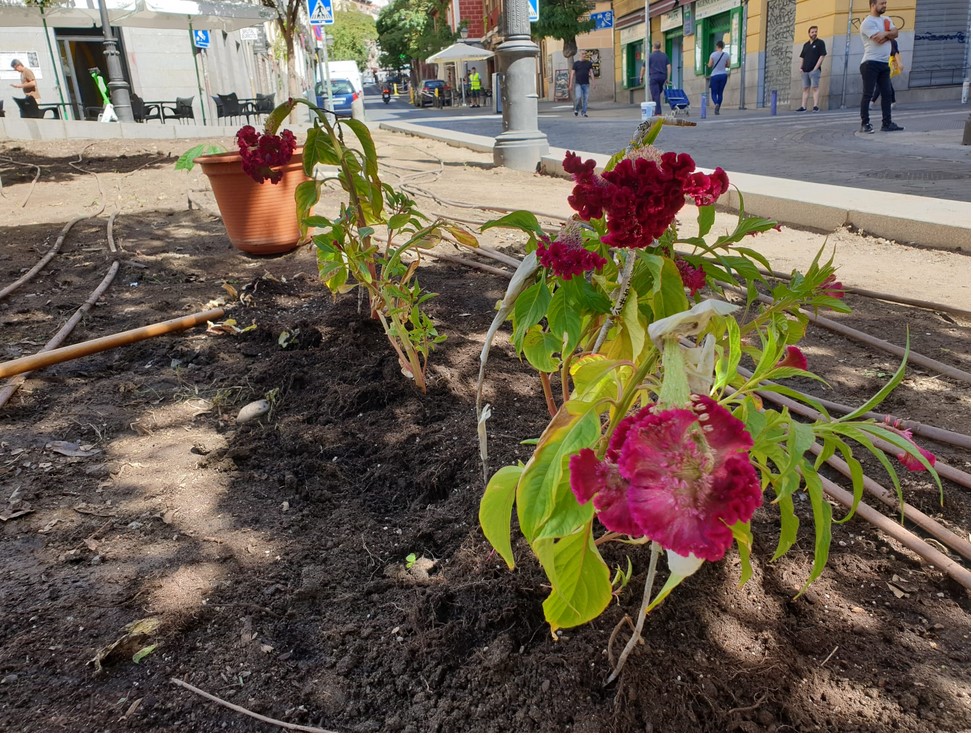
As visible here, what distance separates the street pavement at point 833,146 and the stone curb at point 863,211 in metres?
0.86

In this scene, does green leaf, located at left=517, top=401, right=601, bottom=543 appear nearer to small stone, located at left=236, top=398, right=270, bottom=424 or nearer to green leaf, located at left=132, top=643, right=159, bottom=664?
green leaf, located at left=132, top=643, right=159, bottom=664

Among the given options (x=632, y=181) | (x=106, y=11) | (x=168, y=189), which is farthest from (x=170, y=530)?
(x=106, y=11)

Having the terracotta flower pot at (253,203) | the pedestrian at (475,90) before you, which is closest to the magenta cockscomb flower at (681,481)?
the terracotta flower pot at (253,203)

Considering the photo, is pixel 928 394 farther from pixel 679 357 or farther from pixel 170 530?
pixel 170 530

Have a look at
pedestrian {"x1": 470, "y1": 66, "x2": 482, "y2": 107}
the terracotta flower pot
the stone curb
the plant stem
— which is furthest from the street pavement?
pedestrian {"x1": 470, "y1": 66, "x2": 482, "y2": 107}

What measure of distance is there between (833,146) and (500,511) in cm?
1047

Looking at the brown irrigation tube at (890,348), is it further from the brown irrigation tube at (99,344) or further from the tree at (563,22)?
the tree at (563,22)

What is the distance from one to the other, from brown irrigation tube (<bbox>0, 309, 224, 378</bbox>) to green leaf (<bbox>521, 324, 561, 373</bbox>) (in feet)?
7.70

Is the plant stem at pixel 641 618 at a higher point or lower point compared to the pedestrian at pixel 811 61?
lower

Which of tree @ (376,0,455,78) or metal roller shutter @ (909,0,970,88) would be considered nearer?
metal roller shutter @ (909,0,970,88)

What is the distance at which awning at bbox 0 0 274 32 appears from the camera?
1298 centimetres

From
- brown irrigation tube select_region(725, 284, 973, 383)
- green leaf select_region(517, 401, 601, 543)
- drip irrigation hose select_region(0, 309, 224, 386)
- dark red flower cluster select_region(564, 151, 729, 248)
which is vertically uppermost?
dark red flower cluster select_region(564, 151, 729, 248)

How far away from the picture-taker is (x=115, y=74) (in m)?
14.1

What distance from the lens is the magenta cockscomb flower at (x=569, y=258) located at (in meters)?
1.23
